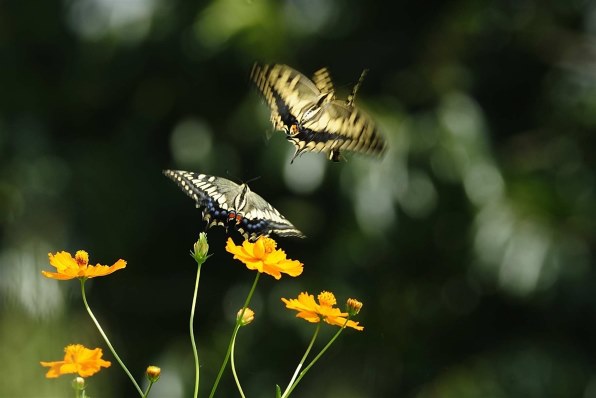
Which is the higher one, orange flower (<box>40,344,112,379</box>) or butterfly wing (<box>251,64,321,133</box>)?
orange flower (<box>40,344,112,379</box>)

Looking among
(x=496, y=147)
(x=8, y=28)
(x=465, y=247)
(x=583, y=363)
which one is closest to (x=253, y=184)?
(x=465, y=247)

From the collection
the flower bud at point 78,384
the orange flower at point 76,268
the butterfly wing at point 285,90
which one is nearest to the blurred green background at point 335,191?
the butterfly wing at point 285,90

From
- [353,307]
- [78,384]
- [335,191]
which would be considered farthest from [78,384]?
[335,191]

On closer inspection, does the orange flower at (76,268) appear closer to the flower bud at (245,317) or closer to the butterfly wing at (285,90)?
the flower bud at (245,317)

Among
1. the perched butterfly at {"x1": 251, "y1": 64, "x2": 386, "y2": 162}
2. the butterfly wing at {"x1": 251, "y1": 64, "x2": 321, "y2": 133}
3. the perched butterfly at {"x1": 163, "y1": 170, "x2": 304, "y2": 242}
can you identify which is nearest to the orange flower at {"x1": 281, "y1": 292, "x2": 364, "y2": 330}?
the perched butterfly at {"x1": 163, "y1": 170, "x2": 304, "y2": 242}

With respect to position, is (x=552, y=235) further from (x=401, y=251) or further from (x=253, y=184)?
(x=253, y=184)

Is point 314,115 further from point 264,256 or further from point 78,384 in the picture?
point 78,384

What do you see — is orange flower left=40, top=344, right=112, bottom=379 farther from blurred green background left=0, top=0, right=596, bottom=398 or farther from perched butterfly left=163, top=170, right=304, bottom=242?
blurred green background left=0, top=0, right=596, bottom=398
